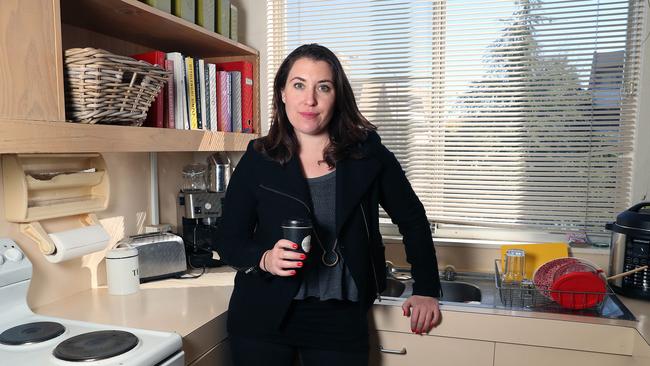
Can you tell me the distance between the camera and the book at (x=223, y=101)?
1892 millimetres

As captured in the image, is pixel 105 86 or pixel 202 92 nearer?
pixel 105 86

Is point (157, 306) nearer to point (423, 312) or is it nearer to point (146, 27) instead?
point (423, 312)

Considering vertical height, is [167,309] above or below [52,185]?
below

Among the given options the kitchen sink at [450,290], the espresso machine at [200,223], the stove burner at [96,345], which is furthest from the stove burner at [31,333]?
the kitchen sink at [450,290]

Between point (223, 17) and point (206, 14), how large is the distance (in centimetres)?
14

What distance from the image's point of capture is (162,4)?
4.97 ft

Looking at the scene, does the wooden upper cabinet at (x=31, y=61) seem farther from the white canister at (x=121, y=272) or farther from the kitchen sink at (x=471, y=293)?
the kitchen sink at (x=471, y=293)

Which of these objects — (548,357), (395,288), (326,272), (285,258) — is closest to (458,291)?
(395,288)

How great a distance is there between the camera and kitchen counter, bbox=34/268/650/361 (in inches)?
51.1

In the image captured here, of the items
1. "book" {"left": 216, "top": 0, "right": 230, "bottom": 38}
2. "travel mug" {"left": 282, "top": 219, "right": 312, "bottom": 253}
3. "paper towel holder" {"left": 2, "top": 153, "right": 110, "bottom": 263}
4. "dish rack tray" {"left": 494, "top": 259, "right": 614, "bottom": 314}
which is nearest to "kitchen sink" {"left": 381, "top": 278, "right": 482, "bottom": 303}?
"dish rack tray" {"left": 494, "top": 259, "right": 614, "bottom": 314}

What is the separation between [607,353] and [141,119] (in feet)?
4.98

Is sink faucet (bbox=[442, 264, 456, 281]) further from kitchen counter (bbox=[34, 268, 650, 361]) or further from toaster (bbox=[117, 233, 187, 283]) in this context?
toaster (bbox=[117, 233, 187, 283])

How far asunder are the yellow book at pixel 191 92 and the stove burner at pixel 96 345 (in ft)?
2.65

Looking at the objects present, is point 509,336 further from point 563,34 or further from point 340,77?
point 563,34
